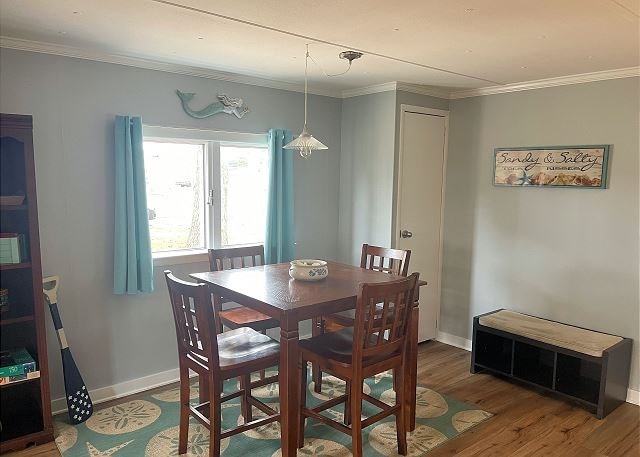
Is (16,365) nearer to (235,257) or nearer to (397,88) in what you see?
(235,257)

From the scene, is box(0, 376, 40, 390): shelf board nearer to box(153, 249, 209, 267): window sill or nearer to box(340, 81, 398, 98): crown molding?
box(153, 249, 209, 267): window sill

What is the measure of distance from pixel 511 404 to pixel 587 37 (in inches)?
92.1

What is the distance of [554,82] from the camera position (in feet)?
11.9

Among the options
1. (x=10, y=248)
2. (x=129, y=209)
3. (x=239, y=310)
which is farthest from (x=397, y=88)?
(x=10, y=248)

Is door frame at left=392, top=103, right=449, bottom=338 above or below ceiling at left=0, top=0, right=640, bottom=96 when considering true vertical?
below

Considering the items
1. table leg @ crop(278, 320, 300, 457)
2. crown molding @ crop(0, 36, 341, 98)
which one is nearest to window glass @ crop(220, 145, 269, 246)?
crown molding @ crop(0, 36, 341, 98)

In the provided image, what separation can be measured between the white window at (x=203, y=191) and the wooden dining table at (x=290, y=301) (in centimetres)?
80

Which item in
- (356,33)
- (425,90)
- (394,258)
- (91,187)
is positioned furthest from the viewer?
(425,90)

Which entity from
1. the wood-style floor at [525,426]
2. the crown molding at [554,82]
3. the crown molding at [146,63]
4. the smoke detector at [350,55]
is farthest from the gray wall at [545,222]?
the smoke detector at [350,55]

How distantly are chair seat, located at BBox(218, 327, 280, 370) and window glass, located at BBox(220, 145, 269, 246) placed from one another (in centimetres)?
125

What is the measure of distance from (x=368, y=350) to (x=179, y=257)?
1.77m

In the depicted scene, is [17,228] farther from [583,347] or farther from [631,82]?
[631,82]

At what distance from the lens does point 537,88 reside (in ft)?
12.3

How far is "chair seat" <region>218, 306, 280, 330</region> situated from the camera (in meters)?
3.27
